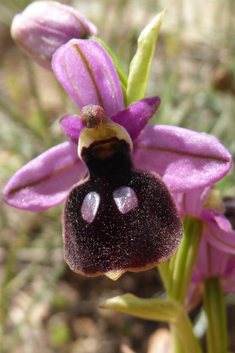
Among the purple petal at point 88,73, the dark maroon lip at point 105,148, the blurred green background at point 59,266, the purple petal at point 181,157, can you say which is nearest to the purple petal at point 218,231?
the purple petal at point 181,157

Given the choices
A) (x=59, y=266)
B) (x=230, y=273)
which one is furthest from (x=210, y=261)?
(x=59, y=266)

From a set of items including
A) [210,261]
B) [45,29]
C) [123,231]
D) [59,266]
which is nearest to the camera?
[123,231]

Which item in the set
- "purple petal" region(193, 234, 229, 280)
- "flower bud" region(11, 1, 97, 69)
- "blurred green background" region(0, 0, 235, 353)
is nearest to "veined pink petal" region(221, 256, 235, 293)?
"purple petal" region(193, 234, 229, 280)

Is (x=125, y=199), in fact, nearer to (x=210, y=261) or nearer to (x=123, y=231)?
(x=123, y=231)

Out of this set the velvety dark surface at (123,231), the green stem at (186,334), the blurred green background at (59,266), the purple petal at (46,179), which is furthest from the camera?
the blurred green background at (59,266)

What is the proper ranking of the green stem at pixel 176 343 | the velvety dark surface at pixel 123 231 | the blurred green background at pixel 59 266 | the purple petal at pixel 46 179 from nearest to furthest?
the velvety dark surface at pixel 123 231, the purple petal at pixel 46 179, the green stem at pixel 176 343, the blurred green background at pixel 59 266

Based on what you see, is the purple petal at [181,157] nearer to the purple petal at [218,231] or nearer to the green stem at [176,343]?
the purple petal at [218,231]
